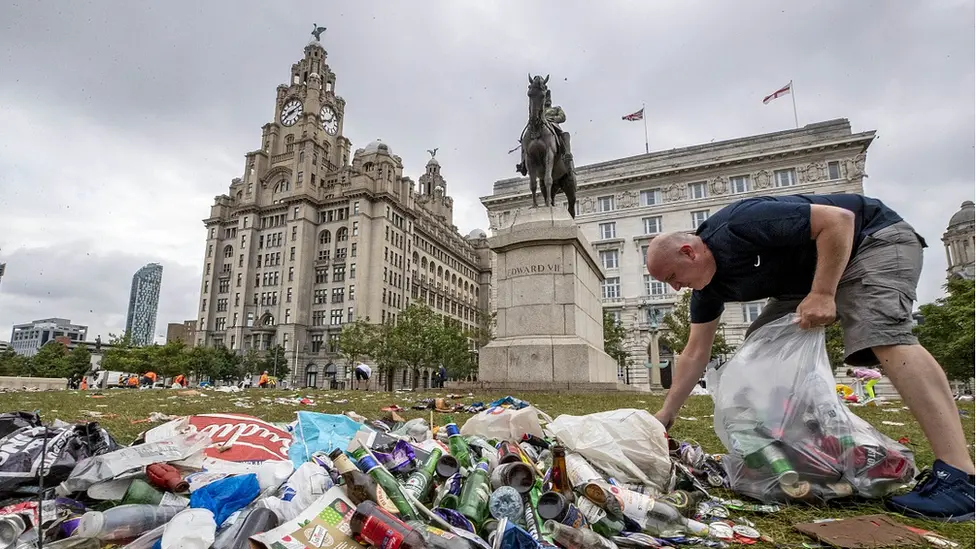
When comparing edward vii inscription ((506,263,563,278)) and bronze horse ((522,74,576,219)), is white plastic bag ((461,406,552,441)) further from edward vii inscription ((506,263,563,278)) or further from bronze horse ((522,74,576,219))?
bronze horse ((522,74,576,219))

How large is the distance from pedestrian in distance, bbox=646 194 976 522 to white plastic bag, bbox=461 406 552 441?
1431 mm

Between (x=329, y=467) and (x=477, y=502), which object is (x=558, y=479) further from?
(x=329, y=467)

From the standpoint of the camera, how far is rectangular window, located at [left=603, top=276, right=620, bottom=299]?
52125 mm

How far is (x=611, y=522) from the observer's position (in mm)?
2428

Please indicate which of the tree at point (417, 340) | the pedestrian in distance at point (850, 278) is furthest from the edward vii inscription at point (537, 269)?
the tree at point (417, 340)

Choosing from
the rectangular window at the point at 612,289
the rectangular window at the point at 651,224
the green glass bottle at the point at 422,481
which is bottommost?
the green glass bottle at the point at 422,481

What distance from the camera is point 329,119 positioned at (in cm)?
8656

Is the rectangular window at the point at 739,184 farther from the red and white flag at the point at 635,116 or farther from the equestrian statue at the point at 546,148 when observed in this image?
the equestrian statue at the point at 546,148

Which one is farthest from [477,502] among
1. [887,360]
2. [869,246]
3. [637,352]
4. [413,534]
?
[637,352]

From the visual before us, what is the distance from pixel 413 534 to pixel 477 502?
53 cm

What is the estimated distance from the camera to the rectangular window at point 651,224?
52469 millimetres

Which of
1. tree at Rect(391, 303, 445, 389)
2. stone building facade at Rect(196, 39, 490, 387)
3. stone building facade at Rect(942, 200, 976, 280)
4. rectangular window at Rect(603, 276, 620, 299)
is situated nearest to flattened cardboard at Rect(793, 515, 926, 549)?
tree at Rect(391, 303, 445, 389)

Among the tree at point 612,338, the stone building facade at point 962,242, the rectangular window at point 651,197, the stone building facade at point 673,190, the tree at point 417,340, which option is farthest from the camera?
the stone building facade at point 962,242

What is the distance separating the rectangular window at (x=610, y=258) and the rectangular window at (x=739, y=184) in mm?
13130
